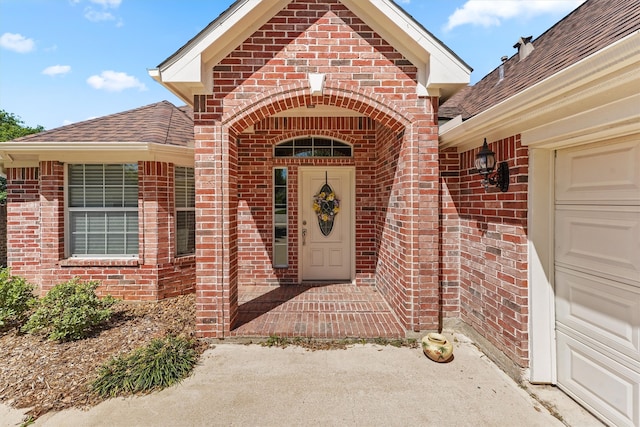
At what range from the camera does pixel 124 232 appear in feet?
17.3

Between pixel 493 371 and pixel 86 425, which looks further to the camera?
pixel 493 371

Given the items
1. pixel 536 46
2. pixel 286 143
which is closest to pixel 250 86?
pixel 286 143

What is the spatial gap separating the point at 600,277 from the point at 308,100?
3.50 metres

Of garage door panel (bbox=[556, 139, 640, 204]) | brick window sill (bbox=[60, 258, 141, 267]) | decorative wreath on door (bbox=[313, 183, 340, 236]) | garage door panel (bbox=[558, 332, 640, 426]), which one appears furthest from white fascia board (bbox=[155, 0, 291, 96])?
garage door panel (bbox=[558, 332, 640, 426])

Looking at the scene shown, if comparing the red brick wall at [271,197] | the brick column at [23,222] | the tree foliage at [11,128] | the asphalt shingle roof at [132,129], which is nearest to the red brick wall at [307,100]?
the red brick wall at [271,197]

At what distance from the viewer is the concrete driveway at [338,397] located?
98.2 inches

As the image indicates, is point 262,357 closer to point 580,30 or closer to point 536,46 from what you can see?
point 580,30

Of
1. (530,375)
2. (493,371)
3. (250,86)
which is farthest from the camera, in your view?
(250,86)

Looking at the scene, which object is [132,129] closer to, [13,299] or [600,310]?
[13,299]

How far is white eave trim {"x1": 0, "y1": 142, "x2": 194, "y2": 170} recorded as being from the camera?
188 inches

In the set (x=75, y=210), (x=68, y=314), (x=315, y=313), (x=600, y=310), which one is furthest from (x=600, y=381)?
(x=75, y=210)

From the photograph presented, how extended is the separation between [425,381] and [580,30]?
420cm

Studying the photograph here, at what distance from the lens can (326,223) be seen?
6.00m

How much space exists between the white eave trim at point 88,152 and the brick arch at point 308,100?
77.0 inches
